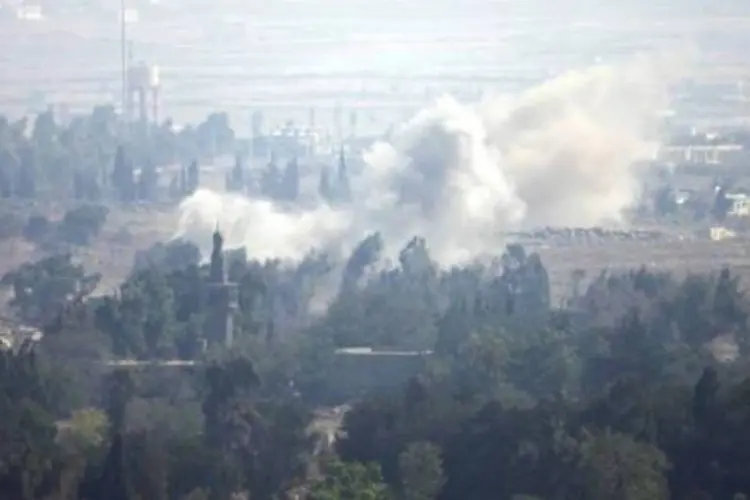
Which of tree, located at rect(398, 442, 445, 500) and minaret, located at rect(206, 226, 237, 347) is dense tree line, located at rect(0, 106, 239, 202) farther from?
tree, located at rect(398, 442, 445, 500)

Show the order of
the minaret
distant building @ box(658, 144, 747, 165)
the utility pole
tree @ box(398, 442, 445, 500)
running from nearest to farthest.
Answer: tree @ box(398, 442, 445, 500), the minaret, distant building @ box(658, 144, 747, 165), the utility pole

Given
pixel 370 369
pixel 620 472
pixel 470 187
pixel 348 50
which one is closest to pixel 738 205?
pixel 470 187

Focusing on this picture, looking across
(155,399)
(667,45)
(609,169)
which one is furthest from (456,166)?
(667,45)

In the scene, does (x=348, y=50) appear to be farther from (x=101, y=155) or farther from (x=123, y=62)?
(x=101, y=155)

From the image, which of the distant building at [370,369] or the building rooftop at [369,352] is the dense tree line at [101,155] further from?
the distant building at [370,369]

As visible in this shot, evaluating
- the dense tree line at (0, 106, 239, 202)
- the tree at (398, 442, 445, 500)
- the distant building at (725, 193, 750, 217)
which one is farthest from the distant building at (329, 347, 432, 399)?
the dense tree line at (0, 106, 239, 202)

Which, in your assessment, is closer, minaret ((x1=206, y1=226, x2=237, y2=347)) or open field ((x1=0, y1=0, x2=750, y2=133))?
minaret ((x1=206, y1=226, x2=237, y2=347))

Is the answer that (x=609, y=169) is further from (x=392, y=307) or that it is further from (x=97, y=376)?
(x=97, y=376)
